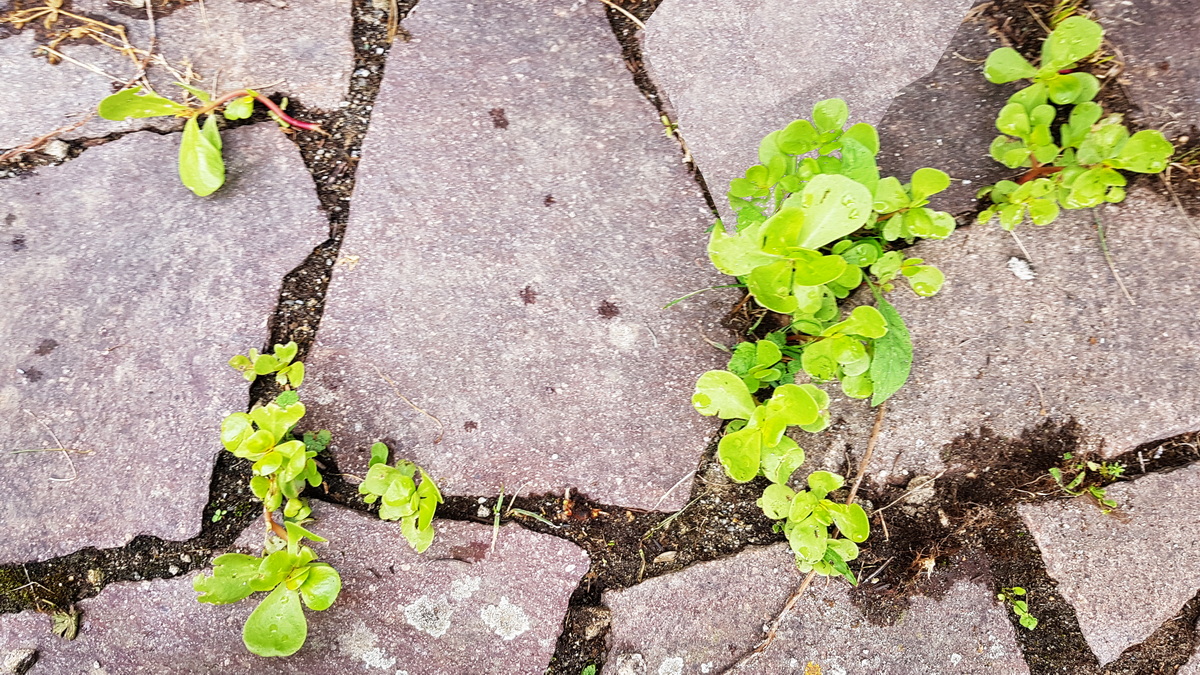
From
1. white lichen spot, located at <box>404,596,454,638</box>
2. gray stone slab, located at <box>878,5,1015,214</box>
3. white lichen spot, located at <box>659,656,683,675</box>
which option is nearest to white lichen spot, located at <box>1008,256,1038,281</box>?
gray stone slab, located at <box>878,5,1015,214</box>

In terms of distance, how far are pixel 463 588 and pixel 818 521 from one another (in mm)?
767

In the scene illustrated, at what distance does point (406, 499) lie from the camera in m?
1.38

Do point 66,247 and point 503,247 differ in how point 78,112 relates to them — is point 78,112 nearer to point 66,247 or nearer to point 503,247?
point 66,247

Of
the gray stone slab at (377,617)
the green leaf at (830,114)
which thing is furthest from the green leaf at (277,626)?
the green leaf at (830,114)

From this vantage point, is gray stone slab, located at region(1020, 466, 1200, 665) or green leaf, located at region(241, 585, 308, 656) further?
gray stone slab, located at region(1020, 466, 1200, 665)

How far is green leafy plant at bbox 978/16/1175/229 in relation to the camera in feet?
4.85

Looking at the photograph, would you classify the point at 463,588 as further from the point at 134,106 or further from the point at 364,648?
the point at 134,106

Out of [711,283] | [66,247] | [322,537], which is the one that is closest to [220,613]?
[322,537]

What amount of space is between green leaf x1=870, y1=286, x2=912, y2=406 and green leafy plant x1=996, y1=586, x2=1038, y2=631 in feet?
1.71

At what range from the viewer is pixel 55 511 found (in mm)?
1517

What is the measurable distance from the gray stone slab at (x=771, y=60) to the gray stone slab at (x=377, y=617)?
0.97 m

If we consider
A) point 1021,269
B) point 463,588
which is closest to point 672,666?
point 463,588

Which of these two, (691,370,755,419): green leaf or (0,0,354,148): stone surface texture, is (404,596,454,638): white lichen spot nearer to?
(691,370,755,419): green leaf

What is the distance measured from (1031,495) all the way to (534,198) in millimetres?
1312
